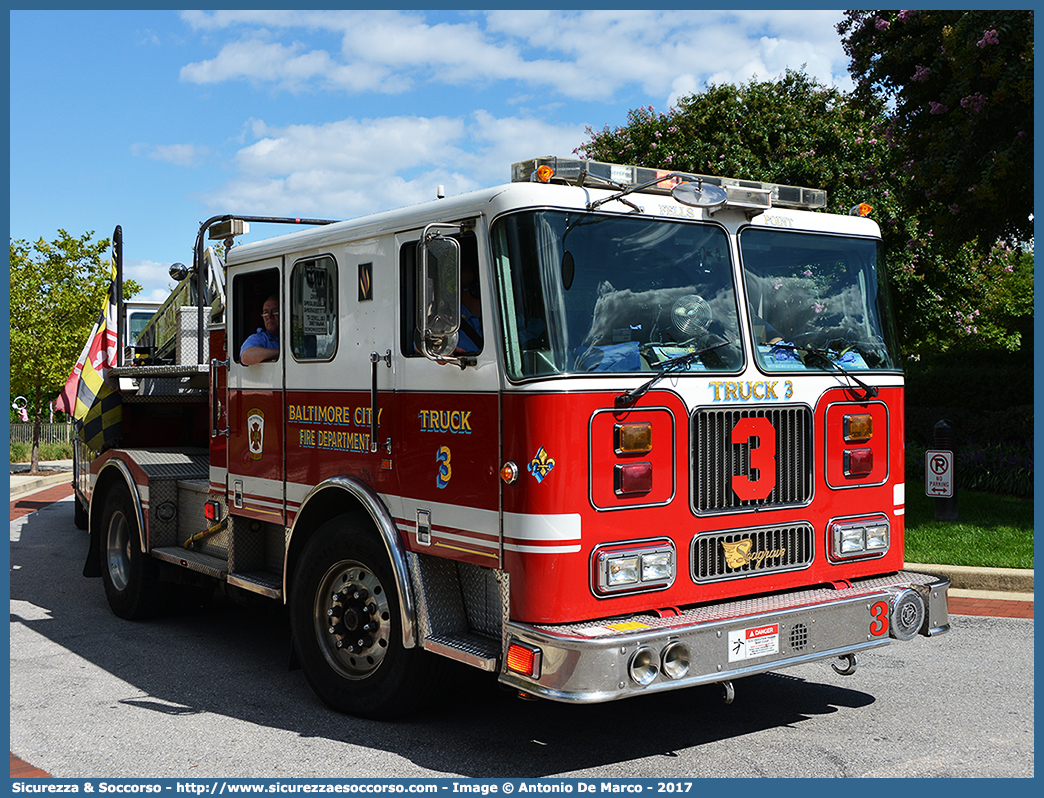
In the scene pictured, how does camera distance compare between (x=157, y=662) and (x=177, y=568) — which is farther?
(x=177, y=568)

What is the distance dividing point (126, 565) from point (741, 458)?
546 cm

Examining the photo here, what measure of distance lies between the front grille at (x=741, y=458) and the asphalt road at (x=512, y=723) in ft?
4.04

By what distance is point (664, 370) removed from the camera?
15.8 ft

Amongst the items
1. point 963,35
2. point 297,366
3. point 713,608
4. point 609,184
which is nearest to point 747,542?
point 713,608

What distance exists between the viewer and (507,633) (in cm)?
462

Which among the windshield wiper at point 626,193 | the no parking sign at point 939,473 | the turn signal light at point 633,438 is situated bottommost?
the no parking sign at point 939,473

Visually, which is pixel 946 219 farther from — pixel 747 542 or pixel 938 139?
pixel 747 542

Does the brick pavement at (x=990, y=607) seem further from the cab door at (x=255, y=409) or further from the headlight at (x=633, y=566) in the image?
the cab door at (x=255, y=409)

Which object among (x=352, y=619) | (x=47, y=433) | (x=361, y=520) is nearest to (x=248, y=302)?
(x=361, y=520)

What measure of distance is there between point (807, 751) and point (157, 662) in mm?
4288

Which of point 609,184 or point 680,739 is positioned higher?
point 609,184

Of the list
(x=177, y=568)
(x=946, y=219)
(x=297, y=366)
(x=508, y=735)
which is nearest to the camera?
(x=508, y=735)

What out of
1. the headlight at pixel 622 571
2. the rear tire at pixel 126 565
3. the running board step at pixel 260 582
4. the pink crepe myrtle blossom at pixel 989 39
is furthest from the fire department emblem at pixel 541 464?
the pink crepe myrtle blossom at pixel 989 39

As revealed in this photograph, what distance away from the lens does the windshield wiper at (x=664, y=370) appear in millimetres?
4684
